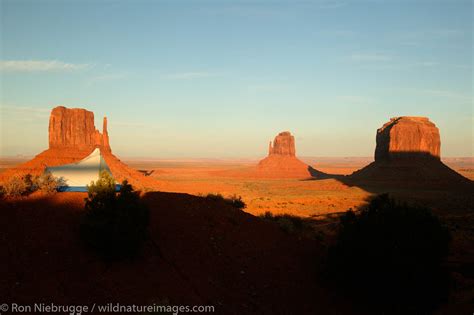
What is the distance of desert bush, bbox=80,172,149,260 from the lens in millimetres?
11641

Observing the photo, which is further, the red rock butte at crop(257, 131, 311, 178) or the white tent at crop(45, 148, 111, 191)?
the red rock butte at crop(257, 131, 311, 178)

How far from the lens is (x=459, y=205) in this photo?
46.3 m

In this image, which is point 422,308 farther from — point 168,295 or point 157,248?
point 157,248

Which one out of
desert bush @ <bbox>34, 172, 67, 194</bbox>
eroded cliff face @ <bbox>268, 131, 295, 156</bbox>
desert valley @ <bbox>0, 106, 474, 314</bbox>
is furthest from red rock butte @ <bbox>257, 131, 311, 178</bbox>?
desert bush @ <bbox>34, 172, 67, 194</bbox>

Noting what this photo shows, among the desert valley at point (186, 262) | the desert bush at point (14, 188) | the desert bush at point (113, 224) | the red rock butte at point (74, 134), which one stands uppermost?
the red rock butte at point (74, 134)

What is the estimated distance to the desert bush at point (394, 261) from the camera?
1217 cm

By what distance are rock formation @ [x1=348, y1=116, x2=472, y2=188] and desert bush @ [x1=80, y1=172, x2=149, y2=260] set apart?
236 ft

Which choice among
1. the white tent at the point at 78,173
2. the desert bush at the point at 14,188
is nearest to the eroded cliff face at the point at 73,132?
the white tent at the point at 78,173

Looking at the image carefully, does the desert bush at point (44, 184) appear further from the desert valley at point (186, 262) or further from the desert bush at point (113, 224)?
the desert bush at point (113, 224)

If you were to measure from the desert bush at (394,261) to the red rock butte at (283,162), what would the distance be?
110 meters

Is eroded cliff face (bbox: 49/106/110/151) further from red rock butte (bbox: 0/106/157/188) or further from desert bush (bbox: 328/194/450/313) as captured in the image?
desert bush (bbox: 328/194/450/313)

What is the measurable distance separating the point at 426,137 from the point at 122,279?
3677 inches

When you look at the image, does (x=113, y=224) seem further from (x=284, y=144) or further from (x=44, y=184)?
(x=284, y=144)

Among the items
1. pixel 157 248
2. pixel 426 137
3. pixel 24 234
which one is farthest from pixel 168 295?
pixel 426 137
